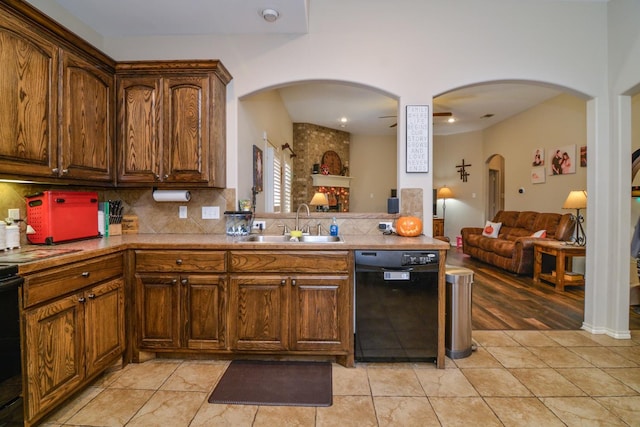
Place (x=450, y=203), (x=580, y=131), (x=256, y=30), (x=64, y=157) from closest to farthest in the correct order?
(x=64, y=157) < (x=256, y=30) < (x=580, y=131) < (x=450, y=203)

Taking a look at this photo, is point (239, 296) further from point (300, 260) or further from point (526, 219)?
point (526, 219)

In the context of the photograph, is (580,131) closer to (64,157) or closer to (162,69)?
(162,69)

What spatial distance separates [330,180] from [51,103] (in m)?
6.33

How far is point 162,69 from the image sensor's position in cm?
266

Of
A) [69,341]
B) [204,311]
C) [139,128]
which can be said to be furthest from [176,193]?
[69,341]

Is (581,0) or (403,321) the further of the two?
(581,0)

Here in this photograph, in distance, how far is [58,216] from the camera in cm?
234

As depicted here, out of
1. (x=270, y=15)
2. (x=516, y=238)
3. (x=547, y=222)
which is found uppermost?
(x=270, y=15)

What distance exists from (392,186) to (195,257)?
24.6 feet

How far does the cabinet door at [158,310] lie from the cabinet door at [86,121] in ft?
2.87

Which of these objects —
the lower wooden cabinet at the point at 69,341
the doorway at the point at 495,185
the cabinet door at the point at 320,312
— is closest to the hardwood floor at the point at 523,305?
the cabinet door at the point at 320,312

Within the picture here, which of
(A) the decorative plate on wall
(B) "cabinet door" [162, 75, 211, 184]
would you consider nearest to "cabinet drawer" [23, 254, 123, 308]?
(B) "cabinet door" [162, 75, 211, 184]

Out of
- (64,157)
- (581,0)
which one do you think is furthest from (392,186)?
(64,157)

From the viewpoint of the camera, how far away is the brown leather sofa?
531 centimetres
